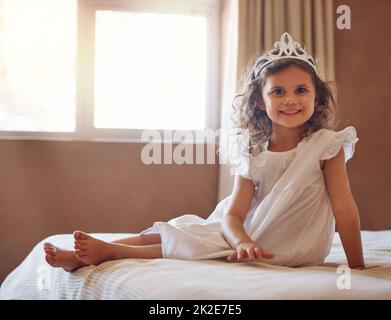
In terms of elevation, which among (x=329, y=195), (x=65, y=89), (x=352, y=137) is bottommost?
(x=329, y=195)

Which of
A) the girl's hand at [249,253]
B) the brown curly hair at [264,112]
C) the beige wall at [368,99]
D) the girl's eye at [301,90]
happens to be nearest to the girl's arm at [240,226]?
the girl's hand at [249,253]

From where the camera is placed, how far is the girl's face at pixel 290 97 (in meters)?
1.50

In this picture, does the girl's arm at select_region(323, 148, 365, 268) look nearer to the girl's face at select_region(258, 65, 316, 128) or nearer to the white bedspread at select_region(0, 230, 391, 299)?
the white bedspread at select_region(0, 230, 391, 299)

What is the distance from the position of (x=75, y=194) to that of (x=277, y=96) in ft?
5.52

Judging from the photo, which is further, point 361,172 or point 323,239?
point 361,172

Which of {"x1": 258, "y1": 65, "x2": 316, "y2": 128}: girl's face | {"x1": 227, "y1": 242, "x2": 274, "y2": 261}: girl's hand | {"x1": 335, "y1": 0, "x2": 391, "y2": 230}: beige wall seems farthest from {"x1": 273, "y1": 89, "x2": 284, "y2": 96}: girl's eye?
{"x1": 335, "y1": 0, "x2": 391, "y2": 230}: beige wall

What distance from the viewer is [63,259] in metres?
1.32

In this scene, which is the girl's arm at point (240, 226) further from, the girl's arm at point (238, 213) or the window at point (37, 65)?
the window at point (37, 65)

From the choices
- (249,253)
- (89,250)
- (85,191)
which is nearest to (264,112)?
(249,253)

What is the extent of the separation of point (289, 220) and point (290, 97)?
14.1 inches
